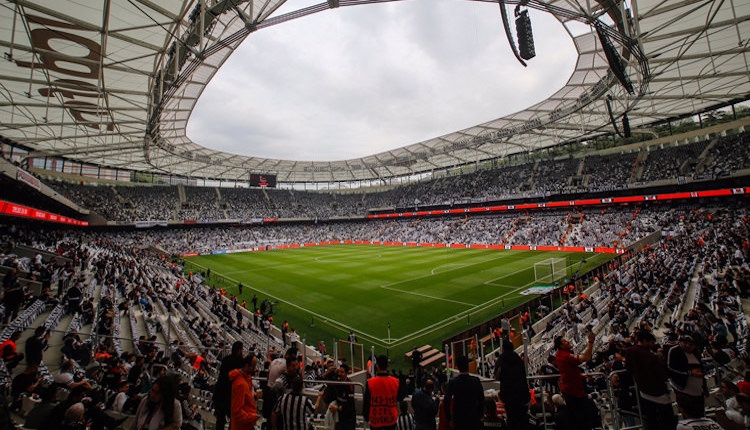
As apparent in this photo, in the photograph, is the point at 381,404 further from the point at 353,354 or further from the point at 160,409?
the point at 353,354

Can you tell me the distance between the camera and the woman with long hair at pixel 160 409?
3289 mm

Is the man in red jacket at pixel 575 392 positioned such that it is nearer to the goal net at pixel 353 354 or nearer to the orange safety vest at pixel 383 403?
the orange safety vest at pixel 383 403

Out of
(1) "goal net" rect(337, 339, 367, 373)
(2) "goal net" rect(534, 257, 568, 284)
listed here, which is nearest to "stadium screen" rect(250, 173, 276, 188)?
(2) "goal net" rect(534, 257, 568, 284)

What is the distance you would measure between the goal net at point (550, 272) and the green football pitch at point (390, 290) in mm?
512

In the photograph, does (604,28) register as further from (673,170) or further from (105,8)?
(673,170)

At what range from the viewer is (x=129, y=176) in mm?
53875

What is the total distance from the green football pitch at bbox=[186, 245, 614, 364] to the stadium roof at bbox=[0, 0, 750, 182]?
12.8m

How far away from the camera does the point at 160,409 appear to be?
3.32 m

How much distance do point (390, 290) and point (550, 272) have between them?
40.7 ft

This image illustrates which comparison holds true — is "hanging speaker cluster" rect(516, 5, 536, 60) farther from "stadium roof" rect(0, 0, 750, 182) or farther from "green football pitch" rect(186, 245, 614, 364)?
"green football pitch" rect(186, 245, 614, 364)

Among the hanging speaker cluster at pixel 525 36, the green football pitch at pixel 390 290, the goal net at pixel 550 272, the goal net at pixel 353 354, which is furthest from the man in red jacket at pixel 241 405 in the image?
the goal net at pixel 550 272

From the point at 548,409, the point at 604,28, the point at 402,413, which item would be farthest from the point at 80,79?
the point at 604,28

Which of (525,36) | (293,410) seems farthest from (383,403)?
(525,36)

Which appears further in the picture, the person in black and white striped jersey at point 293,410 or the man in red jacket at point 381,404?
the man in red jacket at point 381,404
